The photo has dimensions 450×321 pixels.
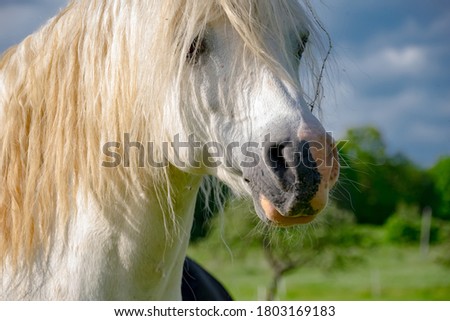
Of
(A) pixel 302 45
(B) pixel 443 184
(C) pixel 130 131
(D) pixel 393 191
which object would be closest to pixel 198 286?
(C) pixel 130 131

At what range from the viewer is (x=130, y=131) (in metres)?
2.14

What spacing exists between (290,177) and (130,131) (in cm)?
65

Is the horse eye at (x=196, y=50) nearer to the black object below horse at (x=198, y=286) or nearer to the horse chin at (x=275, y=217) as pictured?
the horse chin at (x=275, y=217)

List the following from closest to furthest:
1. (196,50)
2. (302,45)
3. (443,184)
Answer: (196,50)
(302,45)
(443,184)

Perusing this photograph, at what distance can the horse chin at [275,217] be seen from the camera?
193cm

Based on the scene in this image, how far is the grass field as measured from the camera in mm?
20312

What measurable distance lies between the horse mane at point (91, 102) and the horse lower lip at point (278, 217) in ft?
1.35

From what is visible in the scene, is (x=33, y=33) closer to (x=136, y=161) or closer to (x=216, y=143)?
(x=136, y=161)

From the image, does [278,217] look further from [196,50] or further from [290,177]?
[196,50]

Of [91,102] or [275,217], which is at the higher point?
[91,102]

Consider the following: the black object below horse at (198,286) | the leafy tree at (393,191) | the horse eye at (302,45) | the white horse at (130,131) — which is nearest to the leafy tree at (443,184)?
the leafy tree at (393,191)

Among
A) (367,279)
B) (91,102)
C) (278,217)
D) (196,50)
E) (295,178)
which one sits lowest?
(367,279)

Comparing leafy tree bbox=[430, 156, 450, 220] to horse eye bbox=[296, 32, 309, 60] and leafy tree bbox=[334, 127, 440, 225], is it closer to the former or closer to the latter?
leafy tree bbox=[334, 127, 440, 225]

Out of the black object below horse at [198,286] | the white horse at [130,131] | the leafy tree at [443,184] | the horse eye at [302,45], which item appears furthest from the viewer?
the leafy tree at [443,184]
